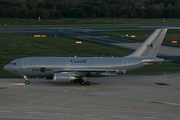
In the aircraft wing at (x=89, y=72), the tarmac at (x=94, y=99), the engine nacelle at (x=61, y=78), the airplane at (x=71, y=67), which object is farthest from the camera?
the airplane at (x=71, y=67)

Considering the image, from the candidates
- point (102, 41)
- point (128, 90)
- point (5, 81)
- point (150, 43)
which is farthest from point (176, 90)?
point (102, 41)

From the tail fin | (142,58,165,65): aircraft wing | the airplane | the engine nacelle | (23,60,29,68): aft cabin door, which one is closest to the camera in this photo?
the engine nacelle

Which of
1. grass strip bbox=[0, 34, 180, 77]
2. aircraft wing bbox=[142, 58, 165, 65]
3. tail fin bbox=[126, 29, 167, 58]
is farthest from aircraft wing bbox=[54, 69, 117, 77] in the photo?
grass strip bbox=[0, 34, 180, 77]

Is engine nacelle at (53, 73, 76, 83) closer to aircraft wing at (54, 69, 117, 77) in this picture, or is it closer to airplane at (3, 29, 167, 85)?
airplane at (3, 29, 167, 85)

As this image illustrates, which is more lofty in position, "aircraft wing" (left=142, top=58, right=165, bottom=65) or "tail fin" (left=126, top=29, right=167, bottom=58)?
"tail fin" (left=126, top=29, right=167, bottom=58)

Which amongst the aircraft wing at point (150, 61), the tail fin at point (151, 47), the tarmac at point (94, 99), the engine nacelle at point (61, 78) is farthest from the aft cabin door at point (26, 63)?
the aircraft wing at point (150, 61)

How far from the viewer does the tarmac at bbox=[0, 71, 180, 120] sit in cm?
2689

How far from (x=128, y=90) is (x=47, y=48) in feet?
143

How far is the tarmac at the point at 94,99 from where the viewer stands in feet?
88.2

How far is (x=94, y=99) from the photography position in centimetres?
3347

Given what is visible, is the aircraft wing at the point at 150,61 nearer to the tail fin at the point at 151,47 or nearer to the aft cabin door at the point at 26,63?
the tail fin at the point at 151,47

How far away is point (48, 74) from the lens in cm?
4194

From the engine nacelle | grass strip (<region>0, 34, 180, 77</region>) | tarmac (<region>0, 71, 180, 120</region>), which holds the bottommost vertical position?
tarmac (<region>0, 71, 180, 120</region>)

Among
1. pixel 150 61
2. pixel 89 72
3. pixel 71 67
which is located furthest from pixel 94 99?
pixel 150 61
